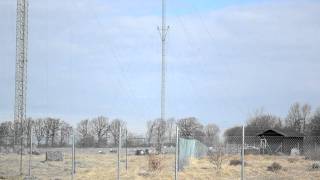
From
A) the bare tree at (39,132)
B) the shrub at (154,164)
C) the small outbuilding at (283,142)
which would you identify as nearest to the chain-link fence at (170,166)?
the shrub at (154,164)

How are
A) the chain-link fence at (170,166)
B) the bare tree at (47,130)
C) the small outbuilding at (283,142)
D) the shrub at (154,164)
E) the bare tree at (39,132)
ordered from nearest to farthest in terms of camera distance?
1. the chain-link fence at (170,166)
2. the shrub at (154,164)
3. the bare tree at (39,132)
4. the bare tree at (47,130)
5. the small outbuilding at (283,142)

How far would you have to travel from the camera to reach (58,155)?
40.4 meters

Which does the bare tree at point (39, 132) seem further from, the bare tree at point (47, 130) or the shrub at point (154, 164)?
the shrub at point (154, 164)

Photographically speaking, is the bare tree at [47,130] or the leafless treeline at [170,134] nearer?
the leafless treeline at [170,134]

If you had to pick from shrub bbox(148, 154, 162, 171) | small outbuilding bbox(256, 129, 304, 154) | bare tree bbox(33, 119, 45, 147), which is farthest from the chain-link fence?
small outbuilding bbox(256, 129, 304, 154)

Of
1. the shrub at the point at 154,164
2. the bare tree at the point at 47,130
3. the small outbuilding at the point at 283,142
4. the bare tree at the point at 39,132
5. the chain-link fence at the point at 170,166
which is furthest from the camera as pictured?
the small outbuilding at the point at 283,142

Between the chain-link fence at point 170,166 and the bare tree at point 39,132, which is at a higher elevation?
the bare tree at point 39,132

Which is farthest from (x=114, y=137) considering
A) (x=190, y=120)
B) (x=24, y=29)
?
(x=190, y=120)

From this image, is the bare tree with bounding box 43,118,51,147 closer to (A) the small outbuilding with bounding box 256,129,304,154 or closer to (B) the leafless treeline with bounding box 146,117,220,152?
(B) the leafless treeline with bounding box 146,117,220,152

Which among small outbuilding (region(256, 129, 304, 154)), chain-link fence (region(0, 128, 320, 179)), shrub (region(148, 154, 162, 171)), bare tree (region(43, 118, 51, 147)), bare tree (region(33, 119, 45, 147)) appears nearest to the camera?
chain-link fence (region(0, 128, 320, 179))

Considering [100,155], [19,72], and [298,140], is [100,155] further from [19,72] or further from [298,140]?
[298,140]

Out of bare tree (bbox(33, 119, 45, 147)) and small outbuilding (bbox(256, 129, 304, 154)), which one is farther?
→ small outbuilding (bbox(256, 129, 304, 154))

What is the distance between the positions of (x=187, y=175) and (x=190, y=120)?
6105cm

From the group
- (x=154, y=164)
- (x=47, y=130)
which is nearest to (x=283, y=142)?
(x=47, y=130)
